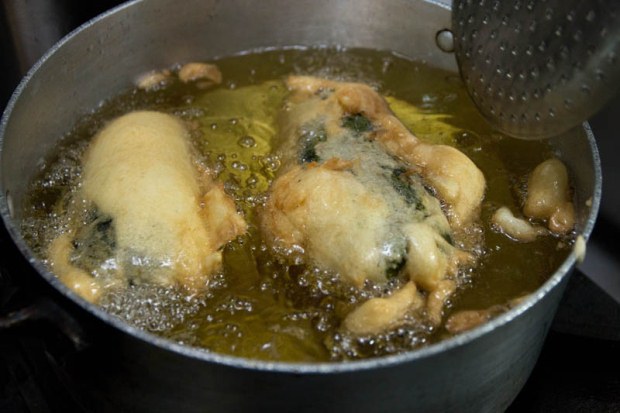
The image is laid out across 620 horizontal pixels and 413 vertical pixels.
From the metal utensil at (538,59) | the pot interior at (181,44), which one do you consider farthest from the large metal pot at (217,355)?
the metal utensil at (538,59)

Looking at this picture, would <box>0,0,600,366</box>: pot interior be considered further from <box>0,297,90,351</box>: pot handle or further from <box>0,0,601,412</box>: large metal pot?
<box>0,297,90,351</box>: pot handle

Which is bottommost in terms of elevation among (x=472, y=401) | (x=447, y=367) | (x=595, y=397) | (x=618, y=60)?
(x=595, y=397)

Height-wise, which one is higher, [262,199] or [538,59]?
[538,59]

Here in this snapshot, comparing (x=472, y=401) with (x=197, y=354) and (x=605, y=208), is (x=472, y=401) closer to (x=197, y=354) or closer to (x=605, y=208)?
(x=197, y=354)

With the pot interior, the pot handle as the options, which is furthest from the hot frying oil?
the pot handle

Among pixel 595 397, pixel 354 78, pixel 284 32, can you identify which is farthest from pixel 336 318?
pixel 284 32

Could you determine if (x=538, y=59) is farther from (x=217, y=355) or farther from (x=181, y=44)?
(x=181, y=44)

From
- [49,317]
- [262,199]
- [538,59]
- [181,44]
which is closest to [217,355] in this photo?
[49,317]

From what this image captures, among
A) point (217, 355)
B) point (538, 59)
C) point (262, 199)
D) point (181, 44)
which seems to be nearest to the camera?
point (217, 355)
